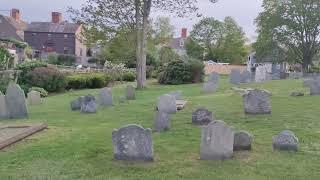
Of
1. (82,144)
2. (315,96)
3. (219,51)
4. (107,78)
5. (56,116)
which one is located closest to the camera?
(82,144)

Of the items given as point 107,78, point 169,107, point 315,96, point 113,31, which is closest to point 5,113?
point 169,107

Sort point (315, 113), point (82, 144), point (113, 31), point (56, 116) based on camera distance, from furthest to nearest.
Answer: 1. point (113, 31)
2. point (56, 116)
3. point (315, 113)
4. point (82, 144)

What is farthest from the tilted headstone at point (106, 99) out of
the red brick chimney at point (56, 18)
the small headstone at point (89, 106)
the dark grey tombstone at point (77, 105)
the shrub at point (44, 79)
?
the red brick chimney at point (56, 18)

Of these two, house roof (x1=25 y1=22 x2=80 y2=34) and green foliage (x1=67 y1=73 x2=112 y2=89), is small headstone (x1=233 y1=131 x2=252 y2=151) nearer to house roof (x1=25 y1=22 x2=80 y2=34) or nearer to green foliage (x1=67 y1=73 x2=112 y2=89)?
green foliage (x1=67 y1=73 x2=112 y2=89)

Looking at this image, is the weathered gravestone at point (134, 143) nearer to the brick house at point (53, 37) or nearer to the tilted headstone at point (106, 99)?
the tilted headstone at point (106, 99)

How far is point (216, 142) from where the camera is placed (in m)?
9.06

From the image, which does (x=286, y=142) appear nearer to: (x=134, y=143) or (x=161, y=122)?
(x=134, y=143)

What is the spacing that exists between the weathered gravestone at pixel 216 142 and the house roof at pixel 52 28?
3536 inches

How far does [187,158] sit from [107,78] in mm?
33422

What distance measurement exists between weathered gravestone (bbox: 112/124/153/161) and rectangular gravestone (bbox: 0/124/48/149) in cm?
267

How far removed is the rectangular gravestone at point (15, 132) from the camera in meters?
10.6

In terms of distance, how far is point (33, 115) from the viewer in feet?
53.4

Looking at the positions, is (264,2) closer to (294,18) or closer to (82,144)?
(294,18)

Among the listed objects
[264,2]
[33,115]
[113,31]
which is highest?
[264,2]
